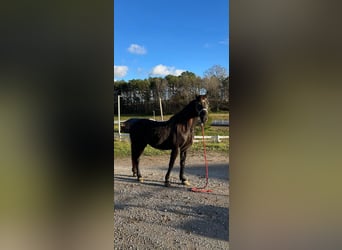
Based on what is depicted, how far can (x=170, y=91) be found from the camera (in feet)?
3.80

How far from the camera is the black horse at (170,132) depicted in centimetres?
115

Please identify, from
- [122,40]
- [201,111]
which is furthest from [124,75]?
[201,111]

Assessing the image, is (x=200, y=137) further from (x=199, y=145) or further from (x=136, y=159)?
(x=136, y=159)

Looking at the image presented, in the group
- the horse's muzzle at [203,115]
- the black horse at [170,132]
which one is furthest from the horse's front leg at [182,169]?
the horse's muzzle at [203,115]

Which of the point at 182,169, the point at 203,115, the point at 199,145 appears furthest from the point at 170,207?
the point at 203,115

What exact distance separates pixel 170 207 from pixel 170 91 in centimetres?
50

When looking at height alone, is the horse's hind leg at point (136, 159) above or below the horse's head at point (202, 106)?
below

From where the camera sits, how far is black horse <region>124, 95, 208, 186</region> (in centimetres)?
115

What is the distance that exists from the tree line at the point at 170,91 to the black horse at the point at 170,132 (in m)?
0.04

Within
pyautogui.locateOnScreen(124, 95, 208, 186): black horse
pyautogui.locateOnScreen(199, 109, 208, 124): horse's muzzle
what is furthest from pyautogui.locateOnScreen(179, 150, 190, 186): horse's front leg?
pyautogui.locateOnScreen(199, 109, 208, 124): horse's muzzle

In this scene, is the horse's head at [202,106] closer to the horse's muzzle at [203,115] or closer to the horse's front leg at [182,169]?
the horse's muzzle at [203,115]

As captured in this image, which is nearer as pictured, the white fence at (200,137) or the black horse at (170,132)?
the white fence at (200,137)
